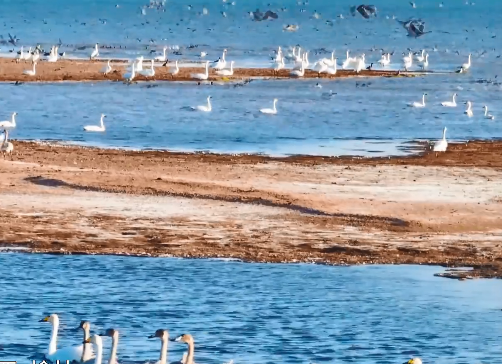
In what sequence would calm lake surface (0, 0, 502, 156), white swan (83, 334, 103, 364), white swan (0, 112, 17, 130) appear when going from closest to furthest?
white swan (83, 334, 103, 364), calm lake surface (0, 0, 502, 156), white swan (0, 112, 17, 130)

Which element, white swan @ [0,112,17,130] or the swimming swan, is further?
white swan @ [0,112,17,130]

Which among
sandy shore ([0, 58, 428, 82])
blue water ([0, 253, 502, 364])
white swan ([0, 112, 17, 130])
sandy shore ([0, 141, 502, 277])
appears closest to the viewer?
blue water ([0, 253, 502, 364])

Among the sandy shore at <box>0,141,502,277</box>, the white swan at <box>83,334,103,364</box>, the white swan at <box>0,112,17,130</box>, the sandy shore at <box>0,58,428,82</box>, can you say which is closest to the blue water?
the white swan at <box>83,334,103,364</box>

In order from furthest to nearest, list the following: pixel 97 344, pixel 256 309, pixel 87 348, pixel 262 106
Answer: pixel 262 106
pixel 256 309
pixel 87 348
pixel 97 344

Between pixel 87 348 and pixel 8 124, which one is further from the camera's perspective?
pixel 8 124

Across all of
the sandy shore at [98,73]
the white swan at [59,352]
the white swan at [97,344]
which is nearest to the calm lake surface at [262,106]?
the sandy shore at [98,73]

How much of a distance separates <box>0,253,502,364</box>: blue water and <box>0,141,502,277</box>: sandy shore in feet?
2.41

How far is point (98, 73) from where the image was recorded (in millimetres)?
49344

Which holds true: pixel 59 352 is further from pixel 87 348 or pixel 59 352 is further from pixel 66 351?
pixel 87 348

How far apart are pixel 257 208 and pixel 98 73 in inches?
1163

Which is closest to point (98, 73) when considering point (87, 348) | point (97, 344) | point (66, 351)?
point (66, 351)

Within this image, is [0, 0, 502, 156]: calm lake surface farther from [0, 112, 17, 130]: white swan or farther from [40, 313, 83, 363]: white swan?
[40, 313, 83, 363]: white swan

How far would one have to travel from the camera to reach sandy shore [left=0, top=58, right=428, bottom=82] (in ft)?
156

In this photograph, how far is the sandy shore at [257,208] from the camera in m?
18.0
